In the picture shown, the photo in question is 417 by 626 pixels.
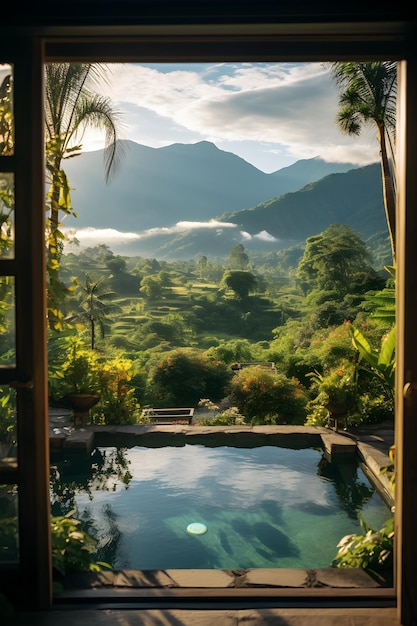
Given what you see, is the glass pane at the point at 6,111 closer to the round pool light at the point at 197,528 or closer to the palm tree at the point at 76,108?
the round pool light at the point at 197,528

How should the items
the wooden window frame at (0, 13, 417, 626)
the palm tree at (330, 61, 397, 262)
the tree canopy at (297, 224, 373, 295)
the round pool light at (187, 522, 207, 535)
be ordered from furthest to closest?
the tree canopy at (297, 224, 373, 295)
the palm tree at (330, 61, 397, 262)
the round pool light at (187, 522, 207, 535)
the wooden window frame at (0, 13, 417, 626)

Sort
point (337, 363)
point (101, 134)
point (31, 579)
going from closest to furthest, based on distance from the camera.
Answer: point (31, 579) → point (337, 363) → point (101, 134)

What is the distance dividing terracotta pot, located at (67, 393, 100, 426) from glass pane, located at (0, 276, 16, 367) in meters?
4.16

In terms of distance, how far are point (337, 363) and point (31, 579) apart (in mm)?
5982

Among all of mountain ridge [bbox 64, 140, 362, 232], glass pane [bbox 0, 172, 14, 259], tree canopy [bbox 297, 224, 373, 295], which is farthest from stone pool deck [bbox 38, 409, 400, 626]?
mountain ridge [bbox 64, 140, 362, 232]

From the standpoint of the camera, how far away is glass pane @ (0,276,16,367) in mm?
2141

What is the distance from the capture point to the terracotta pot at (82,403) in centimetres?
621

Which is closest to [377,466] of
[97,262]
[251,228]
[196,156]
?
[97,262]

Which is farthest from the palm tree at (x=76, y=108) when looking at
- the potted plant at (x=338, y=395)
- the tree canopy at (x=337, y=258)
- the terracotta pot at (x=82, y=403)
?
the tree canopy at (x=337, y=258)

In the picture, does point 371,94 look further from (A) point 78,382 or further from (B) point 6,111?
(B) point 6,111

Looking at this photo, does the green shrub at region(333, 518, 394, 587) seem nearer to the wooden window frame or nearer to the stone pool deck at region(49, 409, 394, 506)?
the wooden window frame

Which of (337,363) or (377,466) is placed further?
(337,363)

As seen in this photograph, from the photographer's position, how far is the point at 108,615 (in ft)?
7.14

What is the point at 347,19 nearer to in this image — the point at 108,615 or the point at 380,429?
the point at 108,615
